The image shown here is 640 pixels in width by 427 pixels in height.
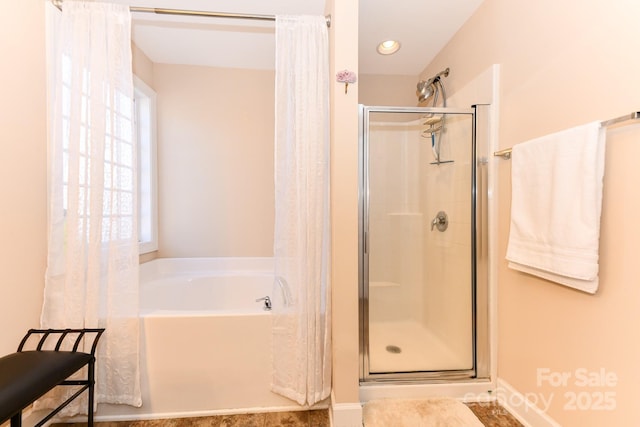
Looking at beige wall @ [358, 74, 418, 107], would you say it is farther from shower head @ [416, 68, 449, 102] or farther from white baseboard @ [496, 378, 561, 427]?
white baseboard @ [496, 378, 561, 427]

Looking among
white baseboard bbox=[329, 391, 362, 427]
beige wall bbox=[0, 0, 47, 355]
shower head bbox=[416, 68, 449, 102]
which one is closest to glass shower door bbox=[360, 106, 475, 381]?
white baseboard bbox=[329, 391, 362, 427]

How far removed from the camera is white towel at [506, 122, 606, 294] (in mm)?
1075

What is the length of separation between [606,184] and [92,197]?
2304 millimetres

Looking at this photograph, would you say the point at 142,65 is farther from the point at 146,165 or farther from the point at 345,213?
the point at 345,213

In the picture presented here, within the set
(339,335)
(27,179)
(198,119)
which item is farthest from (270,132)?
(339,335)

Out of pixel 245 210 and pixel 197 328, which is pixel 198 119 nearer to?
pixel 245 210

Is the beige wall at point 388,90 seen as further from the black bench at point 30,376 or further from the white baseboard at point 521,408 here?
the black bench at point 30,376

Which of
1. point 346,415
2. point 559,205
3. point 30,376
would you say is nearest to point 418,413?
point 346,415

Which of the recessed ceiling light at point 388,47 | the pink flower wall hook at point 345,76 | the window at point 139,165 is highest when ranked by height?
the recessed ceiling light at point 388,47

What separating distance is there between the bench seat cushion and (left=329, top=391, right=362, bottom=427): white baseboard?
1.18m

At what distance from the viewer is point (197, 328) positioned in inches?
60.4

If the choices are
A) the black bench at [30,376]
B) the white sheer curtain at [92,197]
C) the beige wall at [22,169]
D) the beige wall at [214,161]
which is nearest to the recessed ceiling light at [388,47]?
the beige wall at [214,161]

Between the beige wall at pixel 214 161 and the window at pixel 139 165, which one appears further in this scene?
the beige wall at pixel 214 161

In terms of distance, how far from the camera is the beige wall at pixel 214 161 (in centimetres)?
247
